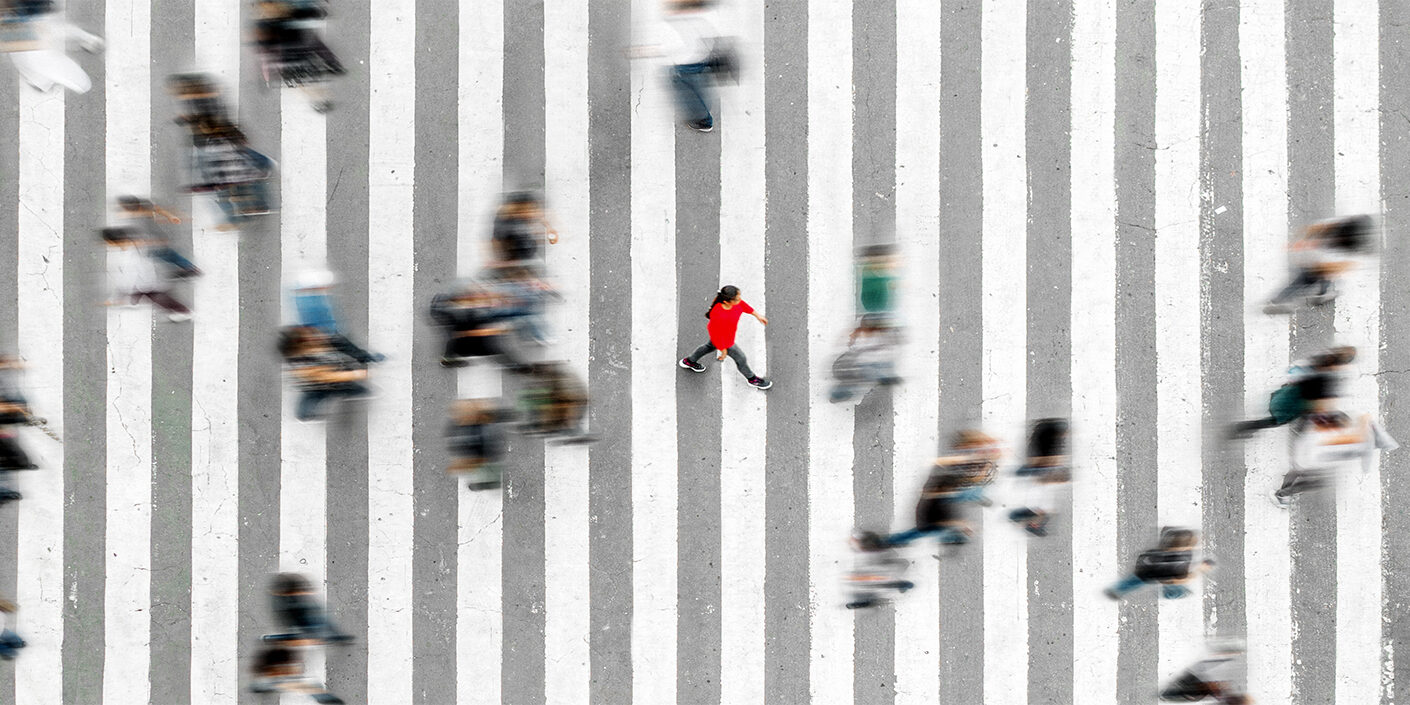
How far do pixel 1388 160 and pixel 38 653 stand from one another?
502 inches

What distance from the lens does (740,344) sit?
8.50m

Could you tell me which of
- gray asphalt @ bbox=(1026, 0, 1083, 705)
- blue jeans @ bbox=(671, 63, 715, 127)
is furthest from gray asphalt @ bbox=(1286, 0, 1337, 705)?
blue jeans @ bbox=(671, 63, 715, 127)

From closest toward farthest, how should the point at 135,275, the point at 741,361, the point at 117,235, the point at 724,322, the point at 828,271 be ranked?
the point at 724,322, the point at 117,235, the point at 135,275, the point at 741,361, the point at 828,271

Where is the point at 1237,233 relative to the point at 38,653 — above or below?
above

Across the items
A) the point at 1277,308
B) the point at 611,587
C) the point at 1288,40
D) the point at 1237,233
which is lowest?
the point at 611,587

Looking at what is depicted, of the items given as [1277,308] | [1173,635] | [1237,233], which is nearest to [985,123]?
[1237,233]

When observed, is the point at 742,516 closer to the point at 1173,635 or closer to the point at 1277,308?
the point at 1173,635

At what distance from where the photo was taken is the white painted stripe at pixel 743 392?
844 centimetres

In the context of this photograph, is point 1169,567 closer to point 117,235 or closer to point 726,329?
point 726,329

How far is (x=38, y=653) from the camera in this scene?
8.50 metres

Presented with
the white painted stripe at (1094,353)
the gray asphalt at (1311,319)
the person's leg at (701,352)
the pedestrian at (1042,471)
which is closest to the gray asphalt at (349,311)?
the person's leg at (701,352)

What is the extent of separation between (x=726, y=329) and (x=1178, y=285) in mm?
4096

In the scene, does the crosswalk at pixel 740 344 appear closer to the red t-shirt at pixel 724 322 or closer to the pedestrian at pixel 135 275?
the pedestrian at pixel 135 275

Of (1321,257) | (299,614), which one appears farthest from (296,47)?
(1321,257)
